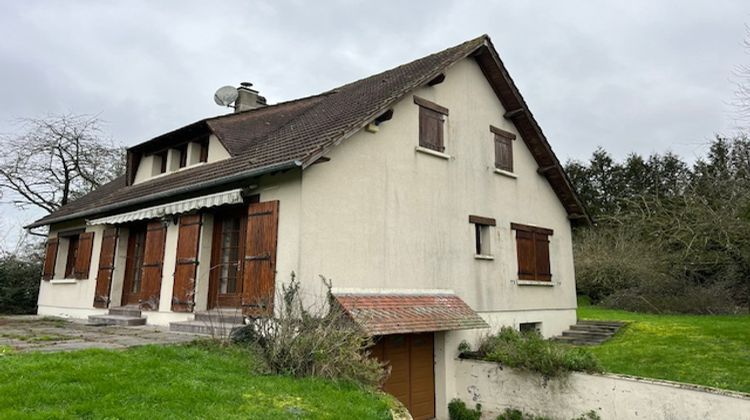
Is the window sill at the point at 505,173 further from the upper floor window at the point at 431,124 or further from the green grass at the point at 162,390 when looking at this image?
the green grass at the point at 162,390

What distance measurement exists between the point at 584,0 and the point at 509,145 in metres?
5.60

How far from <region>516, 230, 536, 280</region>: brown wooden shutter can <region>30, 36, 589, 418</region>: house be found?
3.0 inches

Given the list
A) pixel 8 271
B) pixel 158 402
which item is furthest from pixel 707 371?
pixel 8 271

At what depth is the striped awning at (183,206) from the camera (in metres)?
11.4

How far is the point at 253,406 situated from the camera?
6379mm

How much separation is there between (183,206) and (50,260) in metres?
10.8

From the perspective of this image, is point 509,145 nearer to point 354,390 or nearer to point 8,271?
point 354,390

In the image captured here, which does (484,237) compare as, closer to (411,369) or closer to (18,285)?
(411,369)

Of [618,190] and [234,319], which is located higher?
[618,190]

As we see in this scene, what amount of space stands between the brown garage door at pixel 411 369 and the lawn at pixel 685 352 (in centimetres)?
471

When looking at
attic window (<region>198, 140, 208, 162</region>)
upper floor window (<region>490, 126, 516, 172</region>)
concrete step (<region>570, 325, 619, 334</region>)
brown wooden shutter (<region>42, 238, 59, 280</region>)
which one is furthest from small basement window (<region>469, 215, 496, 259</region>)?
brown wooden shutter (<region>42, 238, 59, 280</region>)

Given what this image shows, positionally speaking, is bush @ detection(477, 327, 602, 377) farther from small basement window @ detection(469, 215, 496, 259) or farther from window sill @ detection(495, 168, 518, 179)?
window sill @ detection(495, 168, 518, 179)

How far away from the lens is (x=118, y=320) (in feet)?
45.2

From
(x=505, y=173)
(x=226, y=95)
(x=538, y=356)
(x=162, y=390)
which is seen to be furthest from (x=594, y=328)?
(x=226, y=95)
